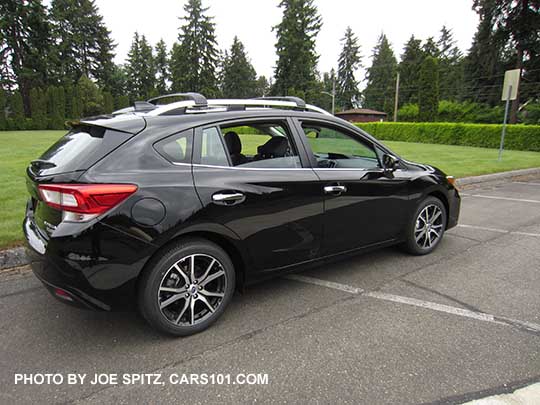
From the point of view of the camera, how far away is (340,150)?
3883 millimetres

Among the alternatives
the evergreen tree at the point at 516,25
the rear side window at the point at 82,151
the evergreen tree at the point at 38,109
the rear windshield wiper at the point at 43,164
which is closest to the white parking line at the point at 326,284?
the rear side window at the point at 82,151

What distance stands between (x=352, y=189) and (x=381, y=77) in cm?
7622

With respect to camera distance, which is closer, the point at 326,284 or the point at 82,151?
the point at 82,151

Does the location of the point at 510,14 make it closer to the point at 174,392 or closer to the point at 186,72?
the point at 174,392

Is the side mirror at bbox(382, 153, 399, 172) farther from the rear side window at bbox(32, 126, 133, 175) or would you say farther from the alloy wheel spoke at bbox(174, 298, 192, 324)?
the rear side window at bbox(32, 126, 133, 175)

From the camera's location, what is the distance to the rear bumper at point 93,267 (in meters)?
2.21

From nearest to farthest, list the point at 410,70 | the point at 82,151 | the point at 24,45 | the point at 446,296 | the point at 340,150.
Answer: the point at 82,151
the point at 446,296
the point at 340,150
the point at 24,45
the point at 410,70

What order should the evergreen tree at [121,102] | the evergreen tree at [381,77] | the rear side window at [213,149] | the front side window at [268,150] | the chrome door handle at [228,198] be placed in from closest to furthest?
1. the chrome door handle at [228,198]
2. the rear side window at [213,149]
3. the front side window at [268,150]
4. the evergreen tree at [121,102]
5. the evergreen tree at [381,77]

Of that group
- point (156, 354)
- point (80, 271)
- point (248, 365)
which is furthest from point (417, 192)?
point (80, 271)

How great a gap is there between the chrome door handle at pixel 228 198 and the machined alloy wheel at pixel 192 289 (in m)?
0.41

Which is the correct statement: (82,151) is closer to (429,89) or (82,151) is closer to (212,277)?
(212,277)

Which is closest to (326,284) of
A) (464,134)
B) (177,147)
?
(177,147)

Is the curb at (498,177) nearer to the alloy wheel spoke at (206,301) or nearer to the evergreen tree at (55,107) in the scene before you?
the alloy wheel spoke at (206,301)

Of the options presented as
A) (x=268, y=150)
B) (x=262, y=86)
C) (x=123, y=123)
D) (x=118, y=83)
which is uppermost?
(x=262, y=86)
